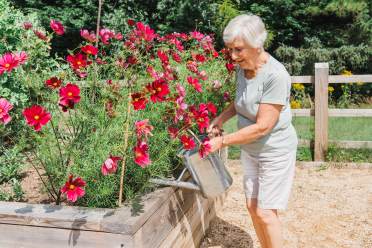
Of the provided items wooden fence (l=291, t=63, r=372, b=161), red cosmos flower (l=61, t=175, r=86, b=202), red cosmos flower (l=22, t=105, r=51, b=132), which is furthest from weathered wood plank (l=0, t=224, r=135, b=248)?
wooden fence (l=291, t=63, r=372, b=161)

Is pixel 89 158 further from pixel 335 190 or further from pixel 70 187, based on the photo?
pixel 335 190

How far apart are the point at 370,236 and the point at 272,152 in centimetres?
158

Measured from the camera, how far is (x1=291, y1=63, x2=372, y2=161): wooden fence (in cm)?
566

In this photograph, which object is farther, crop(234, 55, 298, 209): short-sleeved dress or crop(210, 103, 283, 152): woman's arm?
crop(234, 55, 298, 209): short-sleeved dress

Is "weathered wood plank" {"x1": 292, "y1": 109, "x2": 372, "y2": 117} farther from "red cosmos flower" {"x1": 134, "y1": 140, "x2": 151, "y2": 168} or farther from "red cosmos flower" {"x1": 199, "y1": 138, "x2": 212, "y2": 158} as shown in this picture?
"red cosmos flower" {"x1": 134, "y1": 140, "x2": 151, "y2": 168}

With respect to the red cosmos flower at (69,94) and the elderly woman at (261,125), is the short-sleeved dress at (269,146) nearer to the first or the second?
the elderly woman at (261,125)

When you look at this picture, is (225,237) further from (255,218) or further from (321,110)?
(321,110)

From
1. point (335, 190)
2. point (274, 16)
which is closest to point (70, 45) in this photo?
point (274, 16)

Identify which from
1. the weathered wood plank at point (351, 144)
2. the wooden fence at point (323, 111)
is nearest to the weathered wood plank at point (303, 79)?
the wooden fence at point (323, 111)

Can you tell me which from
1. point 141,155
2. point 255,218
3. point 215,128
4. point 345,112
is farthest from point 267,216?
point 345,112

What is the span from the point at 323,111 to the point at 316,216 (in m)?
1.85

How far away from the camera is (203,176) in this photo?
8.40 ft

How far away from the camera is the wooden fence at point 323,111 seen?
5.66 m

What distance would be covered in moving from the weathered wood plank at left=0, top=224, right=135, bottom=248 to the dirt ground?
1.57 meters
